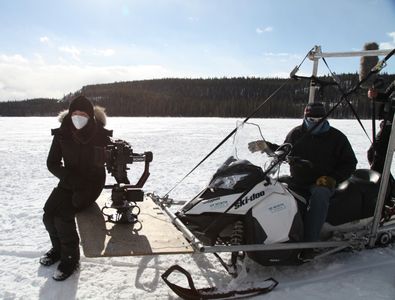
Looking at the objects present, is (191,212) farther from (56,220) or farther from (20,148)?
(20,148)

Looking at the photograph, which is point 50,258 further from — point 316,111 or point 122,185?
point 316,111

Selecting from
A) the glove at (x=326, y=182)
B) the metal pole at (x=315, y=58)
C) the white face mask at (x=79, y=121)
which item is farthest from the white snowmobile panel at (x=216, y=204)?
the metal pole at (x=315, y=58)

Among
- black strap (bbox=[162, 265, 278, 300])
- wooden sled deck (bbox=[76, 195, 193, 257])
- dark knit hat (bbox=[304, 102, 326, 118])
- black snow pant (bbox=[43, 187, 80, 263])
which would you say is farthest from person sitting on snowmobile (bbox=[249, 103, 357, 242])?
black snow pant (bbox=[43, 187, 80, 263])

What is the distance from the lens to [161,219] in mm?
3965

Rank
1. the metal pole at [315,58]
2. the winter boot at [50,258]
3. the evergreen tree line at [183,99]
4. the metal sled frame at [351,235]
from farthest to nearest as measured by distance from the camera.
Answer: the evergreen tree line at [183,99] → the metal pole at [315,58] → the winter boot at [50,258] → the metal sled frame at [351,235]

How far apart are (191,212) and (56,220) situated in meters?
1.26

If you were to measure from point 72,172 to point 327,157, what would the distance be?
2.55 meters

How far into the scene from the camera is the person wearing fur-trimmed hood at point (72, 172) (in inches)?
146

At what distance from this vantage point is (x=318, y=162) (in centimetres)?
413

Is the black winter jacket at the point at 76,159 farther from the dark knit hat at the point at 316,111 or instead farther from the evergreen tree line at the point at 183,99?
the evergreen tree line at the point at 183,99

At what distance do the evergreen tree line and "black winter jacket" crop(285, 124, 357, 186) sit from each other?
68264 mm

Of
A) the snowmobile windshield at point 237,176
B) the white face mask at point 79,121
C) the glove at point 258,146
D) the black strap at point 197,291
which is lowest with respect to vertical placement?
the black strap at point 197,291

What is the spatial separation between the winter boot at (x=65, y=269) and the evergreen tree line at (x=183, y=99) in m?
69.5

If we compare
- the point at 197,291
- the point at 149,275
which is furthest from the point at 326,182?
the point at 149,275
